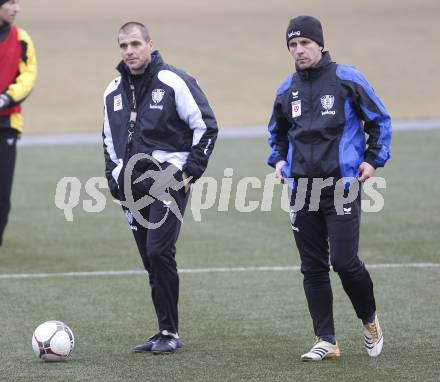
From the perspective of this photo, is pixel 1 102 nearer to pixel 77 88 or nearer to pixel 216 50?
pixel 77 88

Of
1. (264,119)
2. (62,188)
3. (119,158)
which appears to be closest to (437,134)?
(264,119)

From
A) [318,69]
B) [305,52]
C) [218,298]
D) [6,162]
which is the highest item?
[305,52]

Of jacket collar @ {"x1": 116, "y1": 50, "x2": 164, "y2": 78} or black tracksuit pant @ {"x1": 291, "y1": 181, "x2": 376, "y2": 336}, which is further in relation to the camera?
jacket collar @ {"x1": 116, "y1": 50, "x2": 164, "y2": 78}

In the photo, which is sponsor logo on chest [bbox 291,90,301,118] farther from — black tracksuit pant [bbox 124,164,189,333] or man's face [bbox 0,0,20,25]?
man's face [bbox 0,0,20,25]

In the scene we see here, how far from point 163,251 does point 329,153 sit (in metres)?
1.28

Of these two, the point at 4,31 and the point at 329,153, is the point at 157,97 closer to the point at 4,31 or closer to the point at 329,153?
the point at 329,153

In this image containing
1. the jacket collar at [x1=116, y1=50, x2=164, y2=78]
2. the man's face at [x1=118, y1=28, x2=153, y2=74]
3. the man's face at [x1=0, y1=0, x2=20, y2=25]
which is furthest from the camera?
the man's face at [x1=0, y1=0, x2=20, y2=25]

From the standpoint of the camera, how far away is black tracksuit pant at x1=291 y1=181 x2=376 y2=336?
665 cm

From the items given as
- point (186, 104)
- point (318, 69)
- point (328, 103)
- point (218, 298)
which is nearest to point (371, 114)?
point (328, 103)

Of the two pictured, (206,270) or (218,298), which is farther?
(206,270)

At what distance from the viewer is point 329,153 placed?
6.65 metres

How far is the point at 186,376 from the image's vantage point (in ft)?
20.9

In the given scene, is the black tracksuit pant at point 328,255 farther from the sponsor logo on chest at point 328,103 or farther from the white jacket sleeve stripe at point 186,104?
the white jacket sleeve stripe at point 186,104

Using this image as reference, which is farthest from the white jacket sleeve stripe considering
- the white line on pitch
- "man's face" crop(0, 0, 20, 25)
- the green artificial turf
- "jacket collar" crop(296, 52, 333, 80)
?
the white line on pitch
